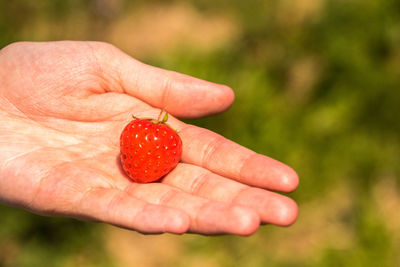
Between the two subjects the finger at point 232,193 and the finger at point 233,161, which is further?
the finger at point 233,161

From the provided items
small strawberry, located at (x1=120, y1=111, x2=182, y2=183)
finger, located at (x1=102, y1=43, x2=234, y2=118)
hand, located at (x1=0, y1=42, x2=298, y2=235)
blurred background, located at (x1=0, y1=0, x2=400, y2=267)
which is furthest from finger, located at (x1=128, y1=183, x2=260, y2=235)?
blurred background, located at (x1=0, y1=0, x2=400, y2=267)

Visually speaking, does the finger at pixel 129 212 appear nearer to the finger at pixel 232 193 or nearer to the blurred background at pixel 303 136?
the finger at pixel 232 193

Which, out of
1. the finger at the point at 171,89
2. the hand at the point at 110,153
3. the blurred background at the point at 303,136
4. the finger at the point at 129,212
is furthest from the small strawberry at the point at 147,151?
the blurred background at the point at 303,136

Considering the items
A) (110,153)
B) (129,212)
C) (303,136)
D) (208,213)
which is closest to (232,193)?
(208,213)

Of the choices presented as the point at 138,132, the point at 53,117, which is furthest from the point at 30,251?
the point at 138,132

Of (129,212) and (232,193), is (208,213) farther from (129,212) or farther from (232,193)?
(129,212)
